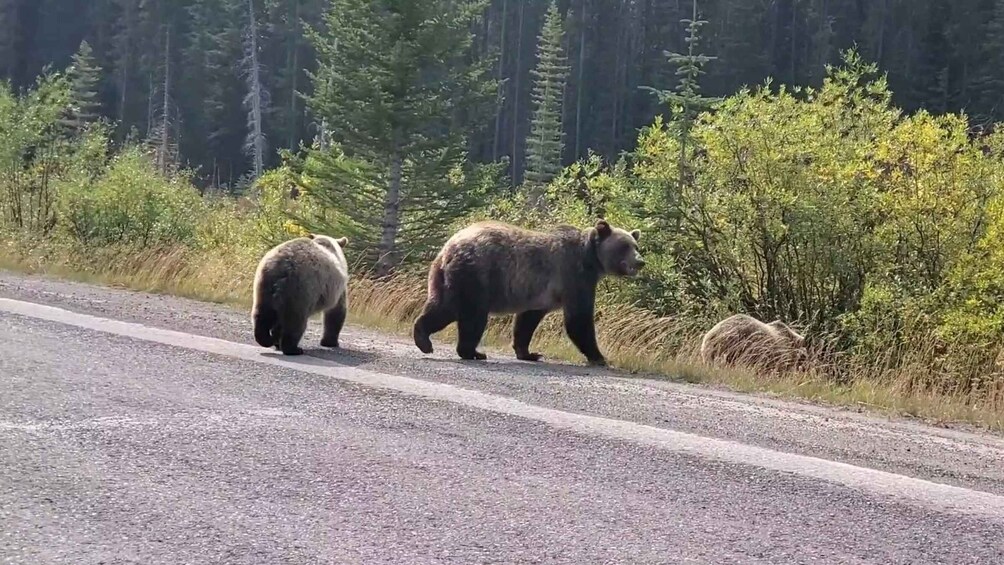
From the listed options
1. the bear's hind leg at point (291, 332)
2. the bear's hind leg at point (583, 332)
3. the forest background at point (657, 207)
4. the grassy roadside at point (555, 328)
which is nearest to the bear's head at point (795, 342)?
the forest background at point (657, 207)

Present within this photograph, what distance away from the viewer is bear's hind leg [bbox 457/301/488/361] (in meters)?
10.2

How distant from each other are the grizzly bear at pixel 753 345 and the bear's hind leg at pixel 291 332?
484 cm

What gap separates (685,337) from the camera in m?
14.1

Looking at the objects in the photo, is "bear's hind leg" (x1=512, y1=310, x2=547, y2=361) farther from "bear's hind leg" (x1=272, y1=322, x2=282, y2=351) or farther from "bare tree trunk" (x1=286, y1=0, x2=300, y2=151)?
"bare tree trunk" (x1=286, y1=0, x2=300, y2=151)

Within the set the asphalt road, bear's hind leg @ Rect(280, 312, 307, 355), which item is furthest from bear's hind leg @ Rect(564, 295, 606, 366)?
bear's hind leg @ Rect(280, 312, 307, 355)

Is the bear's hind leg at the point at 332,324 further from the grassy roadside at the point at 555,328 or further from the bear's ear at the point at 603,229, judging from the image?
the bear's ear at the point at 603,229

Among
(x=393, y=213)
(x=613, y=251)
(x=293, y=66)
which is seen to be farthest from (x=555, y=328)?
(x=293, y=66)

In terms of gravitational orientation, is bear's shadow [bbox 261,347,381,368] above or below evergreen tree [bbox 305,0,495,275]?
below

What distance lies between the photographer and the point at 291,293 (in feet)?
30.4

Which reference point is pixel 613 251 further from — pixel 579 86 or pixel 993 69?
pixel 579 86

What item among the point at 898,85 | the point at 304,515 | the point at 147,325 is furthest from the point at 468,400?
the point at 898,85

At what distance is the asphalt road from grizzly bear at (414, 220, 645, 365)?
179cm

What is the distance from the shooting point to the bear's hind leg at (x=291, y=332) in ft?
30.1

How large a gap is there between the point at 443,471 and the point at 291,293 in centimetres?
429
